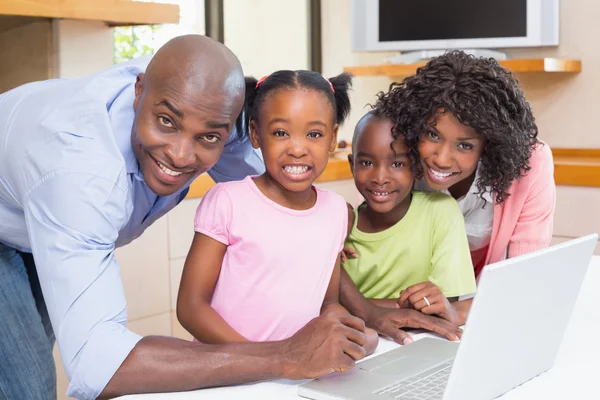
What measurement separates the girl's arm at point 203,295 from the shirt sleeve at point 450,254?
0.40 meters

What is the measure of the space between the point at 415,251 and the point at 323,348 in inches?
17.4

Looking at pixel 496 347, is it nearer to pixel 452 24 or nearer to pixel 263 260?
pixel 263 260

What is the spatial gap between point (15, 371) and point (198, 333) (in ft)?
1.49

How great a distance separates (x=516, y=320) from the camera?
1.02 metres

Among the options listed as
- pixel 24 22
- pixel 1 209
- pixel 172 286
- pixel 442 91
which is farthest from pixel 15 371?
pixel 24 22

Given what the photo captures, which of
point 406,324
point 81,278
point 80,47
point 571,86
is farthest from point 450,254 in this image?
point 571,86

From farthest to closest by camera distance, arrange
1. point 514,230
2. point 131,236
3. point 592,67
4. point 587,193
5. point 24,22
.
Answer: point 592,67 < point 587,193 < point 24,22 < point 514,230 < point 131,236

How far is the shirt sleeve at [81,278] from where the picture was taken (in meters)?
1.09

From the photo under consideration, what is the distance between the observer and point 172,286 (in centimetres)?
265

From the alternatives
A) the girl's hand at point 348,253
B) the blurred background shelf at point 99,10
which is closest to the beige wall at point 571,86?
the blurred background shelf at point 99,10

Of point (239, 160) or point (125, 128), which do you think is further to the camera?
point (239, 160)

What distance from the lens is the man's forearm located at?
1.08 metres

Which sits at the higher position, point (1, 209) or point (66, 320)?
point (1, 209)

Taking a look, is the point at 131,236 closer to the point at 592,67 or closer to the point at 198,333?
the point at 198,333
